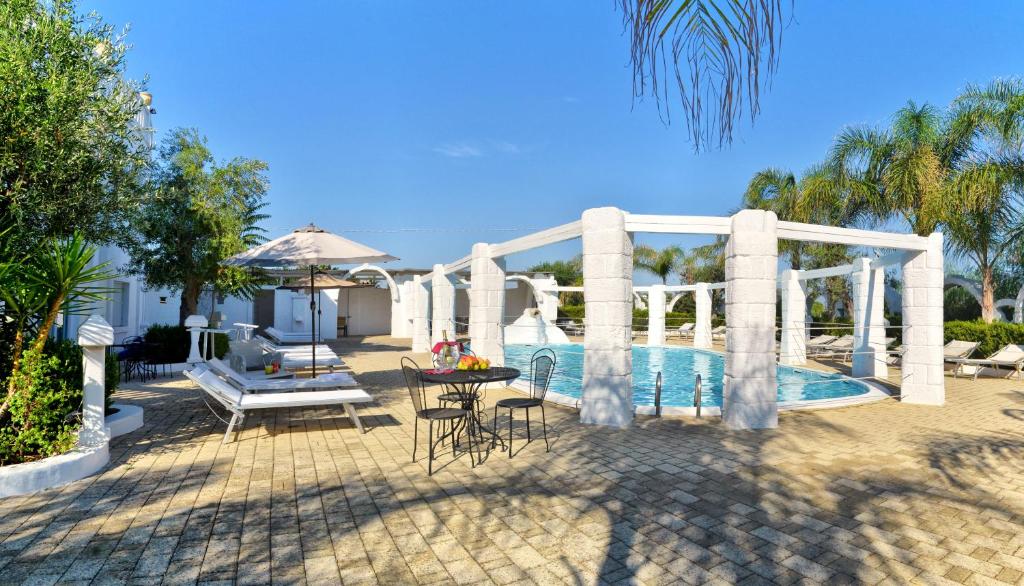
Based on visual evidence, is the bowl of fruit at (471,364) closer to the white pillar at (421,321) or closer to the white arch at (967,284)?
the white pillar at (421,321)

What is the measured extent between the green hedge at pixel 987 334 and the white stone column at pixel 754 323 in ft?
35.6

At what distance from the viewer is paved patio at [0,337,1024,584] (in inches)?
128

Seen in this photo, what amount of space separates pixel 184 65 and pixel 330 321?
16.4 m

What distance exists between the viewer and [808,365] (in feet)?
50.4

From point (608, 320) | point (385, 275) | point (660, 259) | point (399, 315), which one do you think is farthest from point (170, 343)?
point (660, 259)

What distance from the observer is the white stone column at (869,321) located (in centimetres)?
1207

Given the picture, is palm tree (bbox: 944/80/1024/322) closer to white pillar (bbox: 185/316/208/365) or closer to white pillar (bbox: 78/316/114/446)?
white pillar (bbox: 78/316/114/446)

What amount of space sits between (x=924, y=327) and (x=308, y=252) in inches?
396

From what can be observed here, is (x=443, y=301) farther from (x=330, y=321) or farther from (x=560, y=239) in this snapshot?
(x=330, y=321)

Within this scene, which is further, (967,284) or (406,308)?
(406,308)

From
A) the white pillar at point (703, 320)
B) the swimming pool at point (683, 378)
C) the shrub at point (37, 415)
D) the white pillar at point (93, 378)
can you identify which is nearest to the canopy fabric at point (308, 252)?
the white pillar at point (93, 378)

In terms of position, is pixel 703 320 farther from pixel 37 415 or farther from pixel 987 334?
pixel 37 415

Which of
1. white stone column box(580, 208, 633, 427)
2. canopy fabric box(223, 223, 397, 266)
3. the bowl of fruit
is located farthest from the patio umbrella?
white stone column box(580, 208, 633, 427)

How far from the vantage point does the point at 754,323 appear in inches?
283
